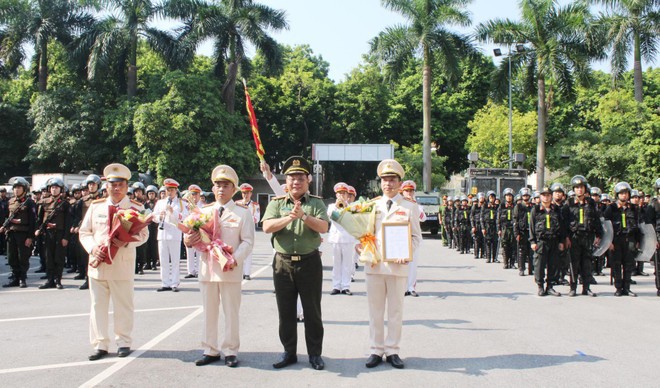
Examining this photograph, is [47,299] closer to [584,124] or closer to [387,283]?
[387,283]

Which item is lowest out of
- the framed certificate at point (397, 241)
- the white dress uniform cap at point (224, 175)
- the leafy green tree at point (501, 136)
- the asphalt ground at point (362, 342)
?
the asphalt ground at point (362, 342)

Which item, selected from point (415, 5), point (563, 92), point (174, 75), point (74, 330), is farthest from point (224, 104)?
point (74, 330)

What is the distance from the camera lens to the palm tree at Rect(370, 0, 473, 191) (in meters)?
37.1

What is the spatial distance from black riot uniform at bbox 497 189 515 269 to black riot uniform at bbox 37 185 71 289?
37.6 feet

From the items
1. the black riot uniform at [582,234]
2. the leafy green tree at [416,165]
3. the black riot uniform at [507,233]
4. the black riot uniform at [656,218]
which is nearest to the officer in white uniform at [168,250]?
the black riot uniform at [582,234]

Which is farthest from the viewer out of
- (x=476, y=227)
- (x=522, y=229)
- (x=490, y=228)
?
(x=476, y=227)

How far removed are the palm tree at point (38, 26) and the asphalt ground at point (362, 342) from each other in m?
32.4

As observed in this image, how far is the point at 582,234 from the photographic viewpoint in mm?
12367

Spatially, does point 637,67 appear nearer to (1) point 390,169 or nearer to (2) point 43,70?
(1) point 390,169

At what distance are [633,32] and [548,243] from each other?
84.0 feet

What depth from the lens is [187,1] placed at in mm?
38312

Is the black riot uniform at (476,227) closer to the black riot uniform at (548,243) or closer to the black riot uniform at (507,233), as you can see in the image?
the black riot uniform at (507,233)

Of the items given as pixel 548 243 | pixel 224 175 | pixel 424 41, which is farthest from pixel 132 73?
pixel 224 175

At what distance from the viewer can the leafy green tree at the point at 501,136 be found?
40406 millimetres
